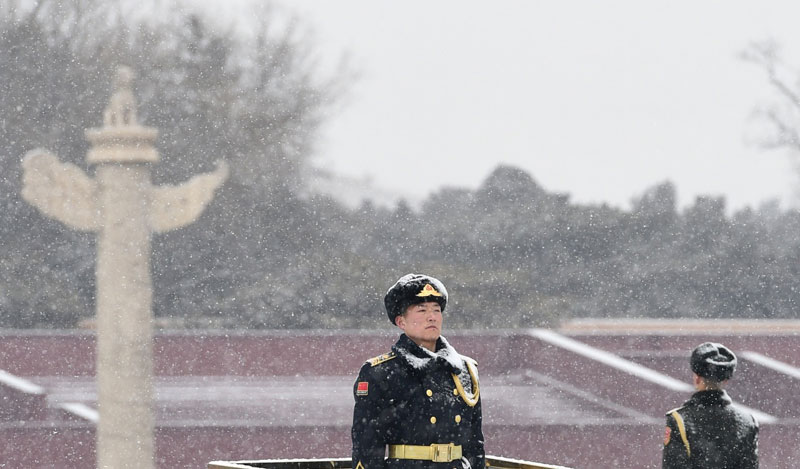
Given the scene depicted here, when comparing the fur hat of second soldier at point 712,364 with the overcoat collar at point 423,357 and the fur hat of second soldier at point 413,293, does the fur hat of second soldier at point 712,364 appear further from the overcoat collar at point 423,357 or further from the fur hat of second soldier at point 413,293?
the fur hat of second soldier at point 413,293

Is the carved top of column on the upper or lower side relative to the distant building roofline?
upper

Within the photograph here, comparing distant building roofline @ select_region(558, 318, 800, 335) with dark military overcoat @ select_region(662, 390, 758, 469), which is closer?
dark military overcoat @ select_region(662, 390, 758, 469)

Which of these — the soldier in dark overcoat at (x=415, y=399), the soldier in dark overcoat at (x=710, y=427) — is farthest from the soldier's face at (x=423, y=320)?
the soldier in dark overcoat at (x=710, y=427)

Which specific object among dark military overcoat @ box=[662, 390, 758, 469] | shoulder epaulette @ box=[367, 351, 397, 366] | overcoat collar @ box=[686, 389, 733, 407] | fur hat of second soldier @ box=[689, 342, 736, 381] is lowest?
dark military overcoat @ box=[662, 390, 758, 469]

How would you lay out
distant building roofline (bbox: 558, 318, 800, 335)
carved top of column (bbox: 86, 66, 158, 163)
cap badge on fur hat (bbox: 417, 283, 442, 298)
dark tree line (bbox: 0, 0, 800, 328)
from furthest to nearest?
dark tree line (bbox: 0, 0, 800, 328) < distant building roofline (bbox: 558, 318, 800, 335) < carved top of column (bbox: 86, 66, 158, 163) < cap badge on fur hat (bbox: 417, 283, 442, 298)

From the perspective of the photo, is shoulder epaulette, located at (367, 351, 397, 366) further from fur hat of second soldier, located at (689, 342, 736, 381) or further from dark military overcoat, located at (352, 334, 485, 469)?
fur hat of second soldier, located at (689, 342, 736, 381)

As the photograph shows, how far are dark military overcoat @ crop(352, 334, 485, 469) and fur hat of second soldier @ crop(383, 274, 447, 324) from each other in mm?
110

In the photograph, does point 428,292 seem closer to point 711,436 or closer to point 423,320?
point 423,320

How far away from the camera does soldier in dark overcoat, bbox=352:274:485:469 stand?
3023mm

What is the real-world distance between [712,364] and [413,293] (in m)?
1.15

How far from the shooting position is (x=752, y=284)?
22.0m

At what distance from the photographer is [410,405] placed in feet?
10.1

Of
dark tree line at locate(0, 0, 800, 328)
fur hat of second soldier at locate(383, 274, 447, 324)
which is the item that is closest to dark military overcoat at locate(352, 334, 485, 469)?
fur hat of second soldier at locate(383, 274, 447, 324)

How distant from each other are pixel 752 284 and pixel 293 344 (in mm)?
11116
